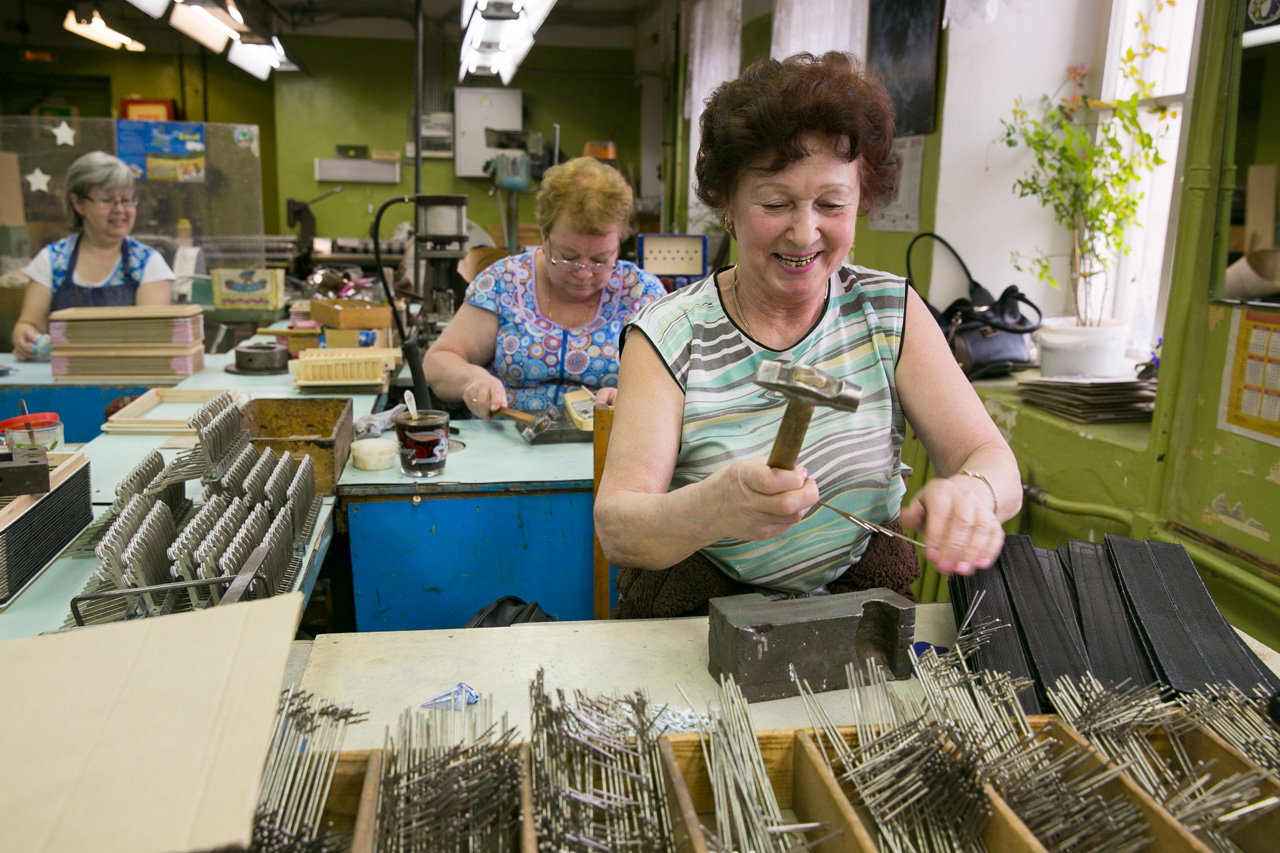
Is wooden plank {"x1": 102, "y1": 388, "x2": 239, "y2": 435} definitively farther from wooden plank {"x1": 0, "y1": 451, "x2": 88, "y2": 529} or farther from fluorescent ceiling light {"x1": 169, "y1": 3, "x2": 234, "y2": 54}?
fluorescent ceiling light {"x1": 169, "y1": 3, "x2": 234, "y2": 54}

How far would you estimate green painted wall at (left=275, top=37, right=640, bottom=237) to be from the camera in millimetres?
9297

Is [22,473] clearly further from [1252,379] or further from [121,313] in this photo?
[1252,379]

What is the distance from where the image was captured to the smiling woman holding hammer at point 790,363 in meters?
1.38

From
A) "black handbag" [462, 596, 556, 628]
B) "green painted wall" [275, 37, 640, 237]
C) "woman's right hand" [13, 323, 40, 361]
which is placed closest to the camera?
"black handbag" [462, 596, 556, 628]

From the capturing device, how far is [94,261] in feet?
13.1

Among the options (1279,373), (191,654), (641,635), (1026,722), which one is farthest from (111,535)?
(1279,373)

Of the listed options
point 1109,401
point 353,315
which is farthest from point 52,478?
point 1109,401

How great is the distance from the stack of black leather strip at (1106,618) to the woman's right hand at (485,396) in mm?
1689

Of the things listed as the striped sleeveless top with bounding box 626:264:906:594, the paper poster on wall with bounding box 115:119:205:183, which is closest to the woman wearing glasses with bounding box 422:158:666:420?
the striped sleeveless top with bounding box 626:264:906:594

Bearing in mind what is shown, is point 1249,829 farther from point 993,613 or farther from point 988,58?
point 988,58

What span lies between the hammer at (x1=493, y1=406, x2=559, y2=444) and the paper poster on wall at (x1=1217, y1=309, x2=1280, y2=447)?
1.82 meters

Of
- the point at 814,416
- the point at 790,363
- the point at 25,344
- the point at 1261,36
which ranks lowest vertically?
the point at 25,344

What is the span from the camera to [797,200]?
140cm

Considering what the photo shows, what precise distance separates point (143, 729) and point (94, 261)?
13.2 ft
